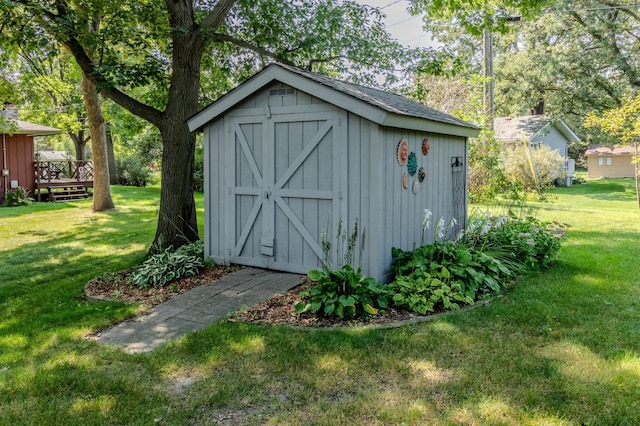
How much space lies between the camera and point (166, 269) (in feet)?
19.1

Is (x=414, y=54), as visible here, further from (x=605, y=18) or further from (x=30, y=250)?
(x=605, y=18)

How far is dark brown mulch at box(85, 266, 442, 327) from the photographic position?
421cm

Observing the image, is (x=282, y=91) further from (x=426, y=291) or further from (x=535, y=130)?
(x=535, y=130)

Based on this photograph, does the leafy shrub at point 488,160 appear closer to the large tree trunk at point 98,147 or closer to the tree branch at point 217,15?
the tree branch at point 217,15

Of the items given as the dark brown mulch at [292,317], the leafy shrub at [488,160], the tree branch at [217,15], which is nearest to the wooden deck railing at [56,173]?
the tree branch at [217,15]

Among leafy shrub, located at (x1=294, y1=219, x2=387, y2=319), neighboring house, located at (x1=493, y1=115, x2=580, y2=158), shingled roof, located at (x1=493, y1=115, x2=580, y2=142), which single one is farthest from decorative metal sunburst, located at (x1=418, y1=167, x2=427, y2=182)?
shingled roof, located at (x1=493, y1=115, x2=580, y2=142)

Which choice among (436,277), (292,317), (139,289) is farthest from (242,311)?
(436,277)

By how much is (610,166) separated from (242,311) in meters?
37.8

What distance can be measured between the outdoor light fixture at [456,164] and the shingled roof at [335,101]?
541 millimetres

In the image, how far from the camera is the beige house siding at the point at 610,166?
112 feet

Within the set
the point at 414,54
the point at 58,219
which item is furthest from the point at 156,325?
the point at 58,219

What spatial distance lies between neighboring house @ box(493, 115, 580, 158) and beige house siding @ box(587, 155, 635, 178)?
10965mm

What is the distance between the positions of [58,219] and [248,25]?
6.96m

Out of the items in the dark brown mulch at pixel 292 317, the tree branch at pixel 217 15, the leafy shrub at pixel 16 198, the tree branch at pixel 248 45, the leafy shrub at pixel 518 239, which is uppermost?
the tree branch at pixel 217 15
